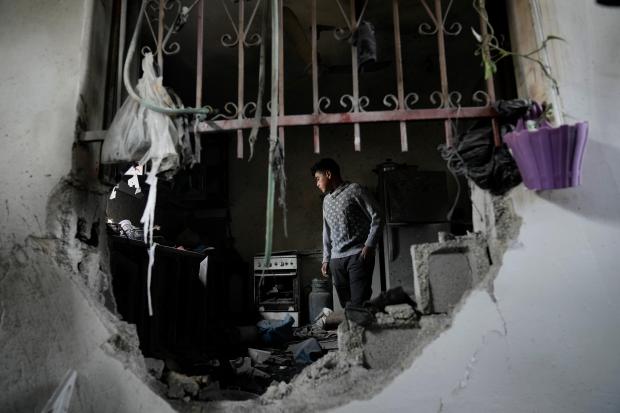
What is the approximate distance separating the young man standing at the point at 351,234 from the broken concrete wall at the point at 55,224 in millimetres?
1864

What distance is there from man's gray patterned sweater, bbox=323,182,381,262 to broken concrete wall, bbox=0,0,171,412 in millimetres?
1884

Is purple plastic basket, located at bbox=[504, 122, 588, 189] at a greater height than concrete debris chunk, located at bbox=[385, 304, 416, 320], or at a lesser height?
greater

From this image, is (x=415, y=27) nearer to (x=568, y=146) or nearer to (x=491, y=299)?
(x=568, y=146)

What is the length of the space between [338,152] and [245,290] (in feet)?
8.96

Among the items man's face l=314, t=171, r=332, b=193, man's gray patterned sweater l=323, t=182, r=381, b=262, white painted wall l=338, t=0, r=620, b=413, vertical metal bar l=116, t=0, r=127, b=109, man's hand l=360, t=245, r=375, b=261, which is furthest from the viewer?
man's face l=314, t=171, r=332, b=193

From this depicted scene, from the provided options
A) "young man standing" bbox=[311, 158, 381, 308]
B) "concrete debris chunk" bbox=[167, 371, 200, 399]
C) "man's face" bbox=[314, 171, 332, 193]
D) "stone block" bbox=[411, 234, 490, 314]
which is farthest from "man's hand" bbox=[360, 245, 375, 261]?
"concrete debris chunk" bbox=[167, 371, 200, 399]

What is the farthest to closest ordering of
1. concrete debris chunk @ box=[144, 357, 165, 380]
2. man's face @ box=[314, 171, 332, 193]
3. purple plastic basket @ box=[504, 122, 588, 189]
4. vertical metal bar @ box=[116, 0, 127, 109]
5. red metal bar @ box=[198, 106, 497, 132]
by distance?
man's face @ box=[314, 171, 332, 193] < vertical metal bar @ box=[116, 0, 127, 109] < concrete debris chunk @ box=[144, 357, 165, 380] < red metal bar @ box=[198, 106, 497, 132] < purple plastic basket @ box=[504, 122, 588, 189]

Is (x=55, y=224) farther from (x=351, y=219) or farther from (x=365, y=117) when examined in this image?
(x=351, y=219)

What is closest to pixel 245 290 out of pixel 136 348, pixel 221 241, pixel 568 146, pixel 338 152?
pixel 221 241

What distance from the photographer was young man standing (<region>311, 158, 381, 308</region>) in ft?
10.7

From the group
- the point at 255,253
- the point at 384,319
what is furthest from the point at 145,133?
the point at 255,253

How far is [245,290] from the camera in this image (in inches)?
234

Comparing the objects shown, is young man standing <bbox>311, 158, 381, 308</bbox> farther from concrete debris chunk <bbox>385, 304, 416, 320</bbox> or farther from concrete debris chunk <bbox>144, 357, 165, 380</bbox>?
concrete debris chunk <bbox>144, 357, 165, 380</bbox>

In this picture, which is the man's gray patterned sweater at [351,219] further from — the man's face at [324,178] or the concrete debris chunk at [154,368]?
the concrete debris chunk at [154,368]
